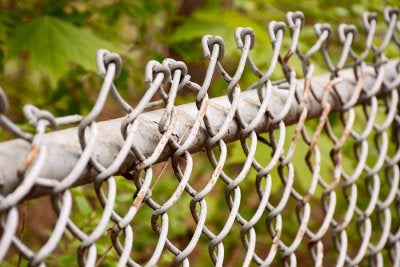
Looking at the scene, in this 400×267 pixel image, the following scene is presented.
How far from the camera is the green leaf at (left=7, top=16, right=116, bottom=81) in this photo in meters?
1.81

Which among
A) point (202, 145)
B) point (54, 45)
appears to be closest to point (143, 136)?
point (202, 145)

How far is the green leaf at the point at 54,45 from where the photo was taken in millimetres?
1813

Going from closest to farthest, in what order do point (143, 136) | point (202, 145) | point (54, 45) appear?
point (143, 136) → point (202, 145) → point (54, 45)

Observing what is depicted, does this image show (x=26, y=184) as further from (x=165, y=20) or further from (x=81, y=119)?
(x=165, y=20)

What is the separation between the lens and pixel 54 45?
186 centimetres

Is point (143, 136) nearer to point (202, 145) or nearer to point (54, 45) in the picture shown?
point (202, 145)

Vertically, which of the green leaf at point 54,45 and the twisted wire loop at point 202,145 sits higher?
the twisted wire loop at point 202,145

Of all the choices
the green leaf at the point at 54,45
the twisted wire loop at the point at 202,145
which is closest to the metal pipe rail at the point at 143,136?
the twisted wire loop at the point at 202,145

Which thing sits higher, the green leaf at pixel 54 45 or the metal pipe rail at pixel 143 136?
the metal pipe rail at pixel 143 136

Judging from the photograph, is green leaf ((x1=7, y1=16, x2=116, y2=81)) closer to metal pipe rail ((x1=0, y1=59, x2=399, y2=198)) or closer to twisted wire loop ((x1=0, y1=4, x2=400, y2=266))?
twisted wire loop ((x1=0, y1=4, x2=400, y2=266))

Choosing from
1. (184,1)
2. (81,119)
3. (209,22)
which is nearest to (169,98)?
(81,119)

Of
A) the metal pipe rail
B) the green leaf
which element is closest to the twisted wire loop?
the metal pipe rail

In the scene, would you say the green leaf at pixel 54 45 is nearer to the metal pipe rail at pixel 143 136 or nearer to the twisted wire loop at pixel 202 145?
the twisted wire loop at pixel 202 145

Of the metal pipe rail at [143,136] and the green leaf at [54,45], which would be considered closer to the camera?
the metal pipe rail at [143,136]
